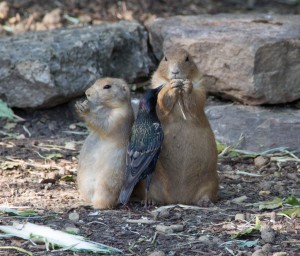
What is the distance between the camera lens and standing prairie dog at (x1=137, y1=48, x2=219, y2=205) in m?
6.32

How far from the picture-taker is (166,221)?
5832mm

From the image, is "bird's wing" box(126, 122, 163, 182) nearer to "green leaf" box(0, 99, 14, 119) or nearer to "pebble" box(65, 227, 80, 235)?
"pebble" box(65, 227, 80, 235)

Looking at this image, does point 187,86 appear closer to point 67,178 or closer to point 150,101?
point 150,101

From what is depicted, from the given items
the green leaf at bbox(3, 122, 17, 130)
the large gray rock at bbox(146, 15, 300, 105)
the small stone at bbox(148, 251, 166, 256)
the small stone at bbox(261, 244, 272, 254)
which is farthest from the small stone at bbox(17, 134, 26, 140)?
the small stone at bbox(261, 244, 272, 254)

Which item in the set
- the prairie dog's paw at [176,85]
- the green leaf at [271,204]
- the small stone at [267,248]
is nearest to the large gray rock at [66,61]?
the prairie dog's paw at [176,85]

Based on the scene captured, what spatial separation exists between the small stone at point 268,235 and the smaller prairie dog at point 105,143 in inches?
48.3

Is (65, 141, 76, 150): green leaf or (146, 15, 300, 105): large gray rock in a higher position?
(146, 15, 300, 105): large gray rock

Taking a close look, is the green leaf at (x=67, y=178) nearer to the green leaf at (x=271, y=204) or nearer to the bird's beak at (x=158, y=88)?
the bird's beak at (x=158, y=88)

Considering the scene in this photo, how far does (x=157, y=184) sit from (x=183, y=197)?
21 centimetres

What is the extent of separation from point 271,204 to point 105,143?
125 centimetres

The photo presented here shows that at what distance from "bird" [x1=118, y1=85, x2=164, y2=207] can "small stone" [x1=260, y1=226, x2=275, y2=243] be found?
3.44 feet

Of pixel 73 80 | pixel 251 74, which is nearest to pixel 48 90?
pixel 73 80

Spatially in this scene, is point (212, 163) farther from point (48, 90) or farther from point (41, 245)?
point (48, 90)

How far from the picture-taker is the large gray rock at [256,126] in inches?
309
